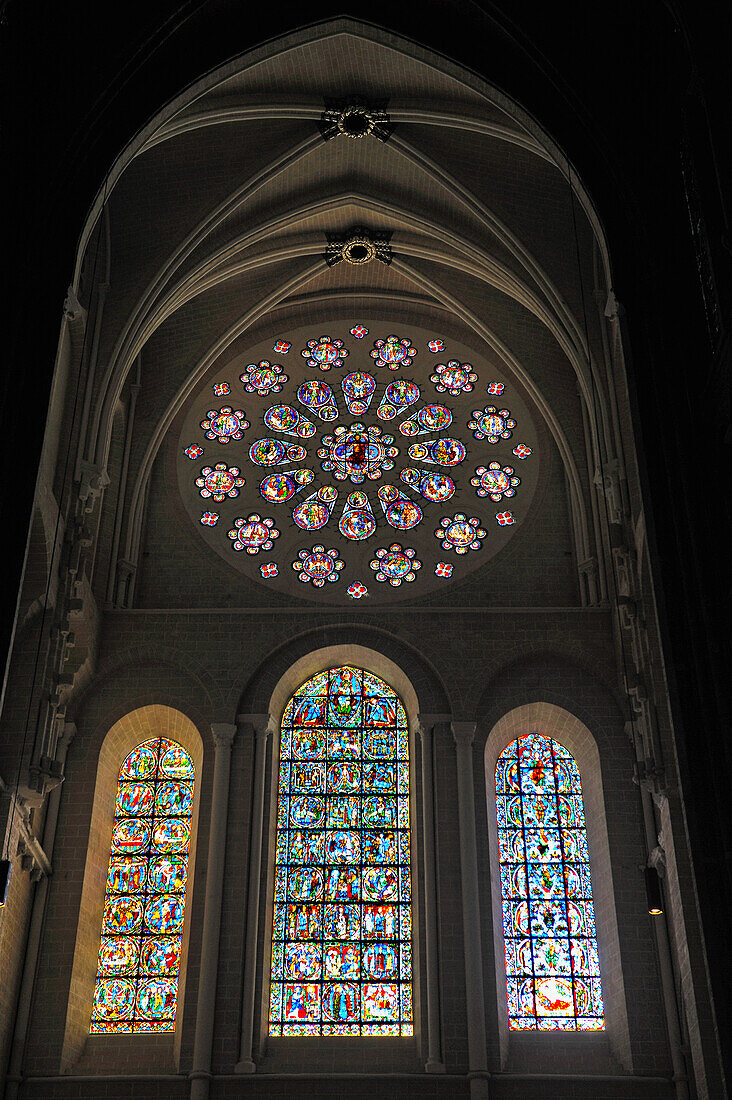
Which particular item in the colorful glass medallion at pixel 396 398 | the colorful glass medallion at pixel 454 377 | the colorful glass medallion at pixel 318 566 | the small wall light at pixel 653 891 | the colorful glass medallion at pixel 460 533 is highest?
the colorful glass medallion at pixel 454 377

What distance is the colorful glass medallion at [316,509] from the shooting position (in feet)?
53.6

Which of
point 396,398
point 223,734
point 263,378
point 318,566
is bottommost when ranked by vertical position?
point 223,734

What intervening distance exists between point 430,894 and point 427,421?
6.77 m

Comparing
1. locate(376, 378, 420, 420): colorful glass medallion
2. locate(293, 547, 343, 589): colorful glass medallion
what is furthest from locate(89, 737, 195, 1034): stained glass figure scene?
locate(376, 378, 420, 420): colorful glass medallion

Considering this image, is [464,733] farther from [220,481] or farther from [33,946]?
[33,946]

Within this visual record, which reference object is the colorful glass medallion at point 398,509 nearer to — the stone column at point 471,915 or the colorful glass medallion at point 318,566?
the colorful glass medallion at point 318,566

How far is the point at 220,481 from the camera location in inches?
658

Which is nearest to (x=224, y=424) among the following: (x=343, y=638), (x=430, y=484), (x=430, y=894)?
(x=430, y=484)

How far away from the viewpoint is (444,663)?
14602 millimetres

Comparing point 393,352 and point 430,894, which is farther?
point 393,352

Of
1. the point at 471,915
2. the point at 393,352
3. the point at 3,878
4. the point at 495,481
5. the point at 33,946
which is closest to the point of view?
the point at 3,878

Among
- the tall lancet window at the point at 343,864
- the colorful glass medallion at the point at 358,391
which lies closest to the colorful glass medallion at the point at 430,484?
the colorful glass medallion at the point at 358,391

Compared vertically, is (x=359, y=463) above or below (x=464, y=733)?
above

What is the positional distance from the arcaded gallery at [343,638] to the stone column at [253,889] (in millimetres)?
49
